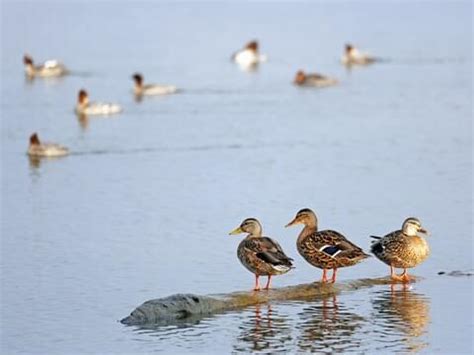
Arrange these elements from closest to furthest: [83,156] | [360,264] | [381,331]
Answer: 1. [381,331]
2. [360,264]
3. [83,156]

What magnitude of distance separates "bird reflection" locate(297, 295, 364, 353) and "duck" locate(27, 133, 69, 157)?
30.9 feet

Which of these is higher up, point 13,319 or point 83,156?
point 83,156

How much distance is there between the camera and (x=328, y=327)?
11.1m

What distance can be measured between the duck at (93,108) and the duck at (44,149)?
4578mm

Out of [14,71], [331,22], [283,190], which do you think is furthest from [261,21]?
[283,190]

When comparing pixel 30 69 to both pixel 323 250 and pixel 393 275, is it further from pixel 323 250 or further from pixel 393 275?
pixel 323 250

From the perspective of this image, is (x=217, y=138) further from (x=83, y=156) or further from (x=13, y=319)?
(x=13, y=319)

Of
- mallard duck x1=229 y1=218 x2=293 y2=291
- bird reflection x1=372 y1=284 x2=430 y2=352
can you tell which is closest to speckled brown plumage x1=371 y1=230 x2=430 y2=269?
bird reflection x1=372 y1=284 x2=430 y2=352

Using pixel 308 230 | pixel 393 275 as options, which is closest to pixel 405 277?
pixel 393 275

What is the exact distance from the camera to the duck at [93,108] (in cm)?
2583

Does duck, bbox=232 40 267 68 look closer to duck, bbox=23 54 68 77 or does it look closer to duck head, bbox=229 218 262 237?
duck, bbox=23 54 68 77

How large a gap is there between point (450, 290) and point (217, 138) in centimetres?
1049

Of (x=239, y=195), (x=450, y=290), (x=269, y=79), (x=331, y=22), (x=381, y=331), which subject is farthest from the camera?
(x=331, y=22)

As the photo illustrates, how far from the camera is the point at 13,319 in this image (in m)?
11.6
